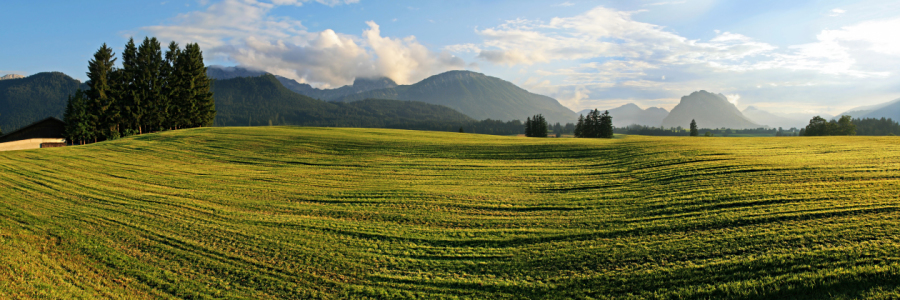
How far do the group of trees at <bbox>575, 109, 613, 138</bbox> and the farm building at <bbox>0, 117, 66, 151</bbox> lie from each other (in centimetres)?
8409

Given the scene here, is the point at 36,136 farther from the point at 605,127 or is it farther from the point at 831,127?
the point at 831,127

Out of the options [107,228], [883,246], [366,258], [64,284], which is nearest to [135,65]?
[107,228]

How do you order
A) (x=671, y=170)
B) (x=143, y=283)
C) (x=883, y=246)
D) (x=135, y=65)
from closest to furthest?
(x=883, y=246) → (x=143, y=283) → (x=671, y=170) → (x=135, y=65)

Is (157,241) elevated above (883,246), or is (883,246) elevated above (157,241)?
(883,246)

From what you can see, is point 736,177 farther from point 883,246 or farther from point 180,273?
point 180,273

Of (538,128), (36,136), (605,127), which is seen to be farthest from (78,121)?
(605,127)

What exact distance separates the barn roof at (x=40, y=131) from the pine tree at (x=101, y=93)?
7.34m

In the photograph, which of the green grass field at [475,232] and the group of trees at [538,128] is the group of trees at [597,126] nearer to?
the group of trees at [538,128]

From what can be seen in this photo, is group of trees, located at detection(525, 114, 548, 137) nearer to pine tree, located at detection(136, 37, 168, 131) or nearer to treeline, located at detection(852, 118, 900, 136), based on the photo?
pine tree, located at detection(136, 37, 168, 131)

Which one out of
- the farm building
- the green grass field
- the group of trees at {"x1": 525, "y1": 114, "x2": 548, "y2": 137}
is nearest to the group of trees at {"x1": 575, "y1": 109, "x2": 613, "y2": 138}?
the group of trees at {"x1": 525, "y1": 114, "x2": 548, "y2": 137}

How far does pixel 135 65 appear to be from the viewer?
149 feet

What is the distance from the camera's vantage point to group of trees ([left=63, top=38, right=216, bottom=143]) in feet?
141

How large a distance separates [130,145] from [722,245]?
40.4 m

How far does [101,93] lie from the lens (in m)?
42.6
